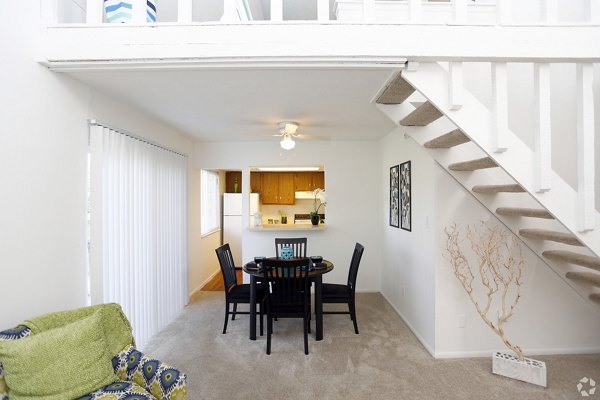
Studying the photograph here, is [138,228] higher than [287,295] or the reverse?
higher

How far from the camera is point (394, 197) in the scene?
434 cm

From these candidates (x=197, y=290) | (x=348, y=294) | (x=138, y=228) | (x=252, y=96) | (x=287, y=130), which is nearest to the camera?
(x=252, y=96)

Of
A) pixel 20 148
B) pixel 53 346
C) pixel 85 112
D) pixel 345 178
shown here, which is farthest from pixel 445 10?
pixel 53 346

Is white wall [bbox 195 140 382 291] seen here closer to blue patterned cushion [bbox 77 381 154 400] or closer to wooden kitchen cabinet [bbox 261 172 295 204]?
wooden kitchen cabinet [bbox 261 172 295 204]

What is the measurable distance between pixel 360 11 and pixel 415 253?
8.34ft

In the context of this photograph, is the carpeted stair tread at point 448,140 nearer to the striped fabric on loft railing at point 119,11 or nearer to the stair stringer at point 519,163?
the stair stringer at point 519,163

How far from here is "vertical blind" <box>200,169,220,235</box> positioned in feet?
19.0

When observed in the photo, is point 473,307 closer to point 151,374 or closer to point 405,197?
point 405,197

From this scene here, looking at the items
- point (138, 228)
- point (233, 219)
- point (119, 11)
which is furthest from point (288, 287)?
point (233, 219)

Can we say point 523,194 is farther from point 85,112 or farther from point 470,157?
point 85,112

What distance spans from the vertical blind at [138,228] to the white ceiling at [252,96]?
42 centimetres

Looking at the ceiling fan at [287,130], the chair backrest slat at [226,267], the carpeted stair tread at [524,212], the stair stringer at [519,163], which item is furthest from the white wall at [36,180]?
the carpeted stair tread at [524,212]

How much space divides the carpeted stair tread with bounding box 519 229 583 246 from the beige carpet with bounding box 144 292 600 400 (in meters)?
1.21

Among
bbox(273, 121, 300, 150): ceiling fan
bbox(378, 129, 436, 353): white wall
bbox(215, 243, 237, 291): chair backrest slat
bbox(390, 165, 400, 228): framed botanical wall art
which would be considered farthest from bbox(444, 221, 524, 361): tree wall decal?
bbox(215, 243, 237, 291): chair backrest slat
